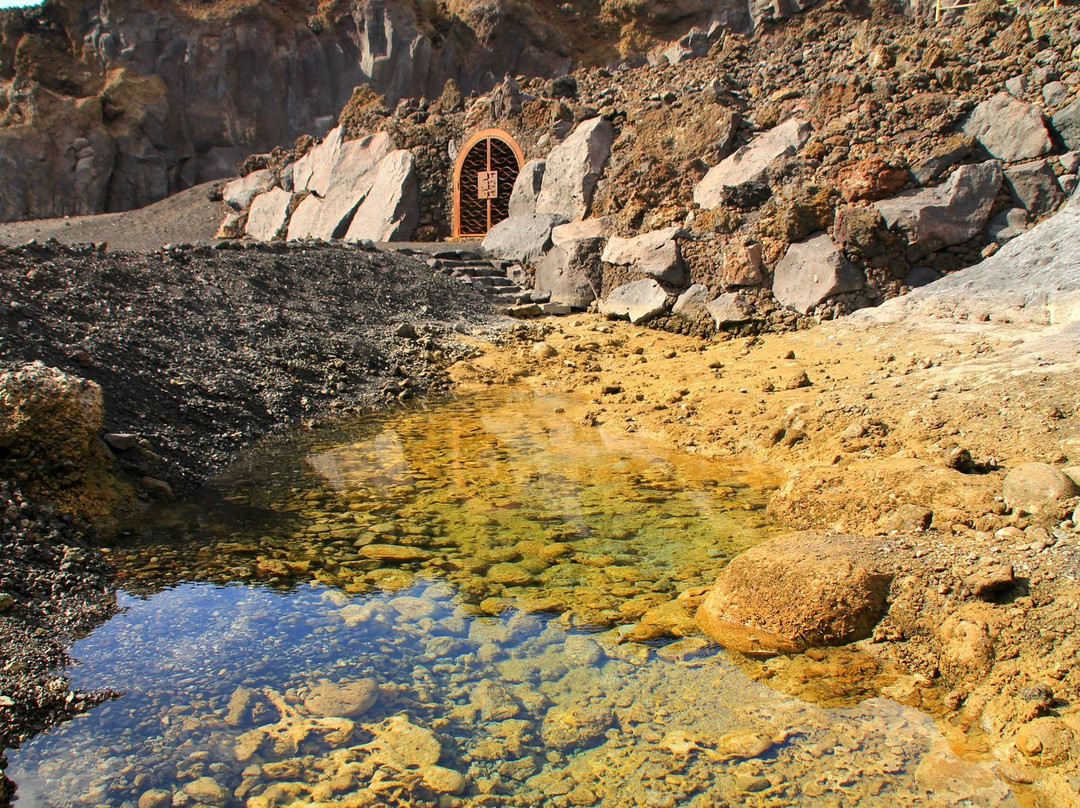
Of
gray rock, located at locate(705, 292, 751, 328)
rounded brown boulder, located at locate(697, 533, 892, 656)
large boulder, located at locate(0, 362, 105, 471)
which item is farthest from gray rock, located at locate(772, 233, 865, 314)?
large boulder, located at locate(0, 362, 105, 471)

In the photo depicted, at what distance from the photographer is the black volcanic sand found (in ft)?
11.4

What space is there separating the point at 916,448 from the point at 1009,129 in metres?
5.39

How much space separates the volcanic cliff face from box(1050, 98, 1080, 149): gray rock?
1627 cm

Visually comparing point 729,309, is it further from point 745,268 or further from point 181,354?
point 181,354

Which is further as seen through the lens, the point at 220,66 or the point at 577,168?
the point at 220,66

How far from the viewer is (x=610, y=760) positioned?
2512mm

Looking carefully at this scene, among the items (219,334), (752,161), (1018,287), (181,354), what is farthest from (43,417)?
(752,161)

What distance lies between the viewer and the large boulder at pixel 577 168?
11938 millimetres

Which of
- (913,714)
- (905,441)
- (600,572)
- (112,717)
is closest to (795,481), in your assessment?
(905,441)

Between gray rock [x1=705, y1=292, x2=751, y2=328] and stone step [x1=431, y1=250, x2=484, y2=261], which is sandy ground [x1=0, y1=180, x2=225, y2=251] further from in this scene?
gray rock [x1=705, y1=292, x2=751, y2=328]

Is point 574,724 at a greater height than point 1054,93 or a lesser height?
lesser

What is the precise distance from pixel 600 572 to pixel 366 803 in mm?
1729

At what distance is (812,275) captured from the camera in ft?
28.6

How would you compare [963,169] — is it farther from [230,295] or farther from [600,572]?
[230,295]
